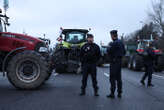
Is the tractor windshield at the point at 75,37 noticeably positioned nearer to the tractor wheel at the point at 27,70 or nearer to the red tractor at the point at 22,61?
the red tractor at the point at 22,61

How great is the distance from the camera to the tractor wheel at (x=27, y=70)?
29.1 ft

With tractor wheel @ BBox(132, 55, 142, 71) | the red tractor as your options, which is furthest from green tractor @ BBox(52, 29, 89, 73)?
tractor wheel @ BBox(132, 55, 142, 71)

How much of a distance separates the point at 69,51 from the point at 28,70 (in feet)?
25.0

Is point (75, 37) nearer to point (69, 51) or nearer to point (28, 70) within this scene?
point (69, 51)

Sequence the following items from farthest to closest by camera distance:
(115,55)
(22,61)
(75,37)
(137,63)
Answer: (137,63) < (75,37) < (22,61) < (115,55)

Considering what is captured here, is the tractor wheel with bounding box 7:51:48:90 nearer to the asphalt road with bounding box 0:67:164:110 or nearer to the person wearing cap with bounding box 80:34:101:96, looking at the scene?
the asphalt road with bounding box 0:67:164:110

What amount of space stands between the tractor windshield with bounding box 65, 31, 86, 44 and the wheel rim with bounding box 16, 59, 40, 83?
8770 mm

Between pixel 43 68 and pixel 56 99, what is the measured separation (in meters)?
1.79

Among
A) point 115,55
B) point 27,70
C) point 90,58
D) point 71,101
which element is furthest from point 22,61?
point 115,55

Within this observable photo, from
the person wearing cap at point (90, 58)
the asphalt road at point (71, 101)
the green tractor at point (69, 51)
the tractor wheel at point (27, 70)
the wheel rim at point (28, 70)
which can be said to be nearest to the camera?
the asphalt road at point (71, 101)

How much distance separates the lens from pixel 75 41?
699 inches

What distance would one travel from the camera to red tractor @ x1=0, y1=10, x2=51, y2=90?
349 inches

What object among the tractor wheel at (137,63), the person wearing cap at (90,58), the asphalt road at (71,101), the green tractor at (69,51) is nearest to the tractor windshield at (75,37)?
the green tractor at (69,51)

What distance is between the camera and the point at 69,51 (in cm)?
1662
